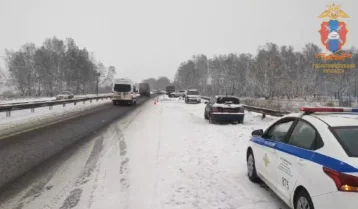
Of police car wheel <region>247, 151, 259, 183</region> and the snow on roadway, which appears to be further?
police car wheel <region>247, 151, 259, 183</region>

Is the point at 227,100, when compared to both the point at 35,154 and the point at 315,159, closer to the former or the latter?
the point at 35,154

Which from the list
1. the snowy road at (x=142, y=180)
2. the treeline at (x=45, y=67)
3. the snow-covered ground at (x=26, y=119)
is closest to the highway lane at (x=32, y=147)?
the snowy road at (x=142, y=180)

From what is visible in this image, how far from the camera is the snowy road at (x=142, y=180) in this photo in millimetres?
4871

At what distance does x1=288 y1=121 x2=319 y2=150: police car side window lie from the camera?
12.6ft

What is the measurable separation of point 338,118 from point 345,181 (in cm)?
126

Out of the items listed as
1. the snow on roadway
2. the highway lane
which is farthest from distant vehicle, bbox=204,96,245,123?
the highway lane

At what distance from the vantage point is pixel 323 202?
10.6ft

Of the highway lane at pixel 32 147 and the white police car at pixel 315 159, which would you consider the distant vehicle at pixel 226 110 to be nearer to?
the highway lane at pixel 32 147

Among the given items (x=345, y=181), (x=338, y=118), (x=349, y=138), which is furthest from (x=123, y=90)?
(x=345, y=181)

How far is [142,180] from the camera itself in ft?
20.1

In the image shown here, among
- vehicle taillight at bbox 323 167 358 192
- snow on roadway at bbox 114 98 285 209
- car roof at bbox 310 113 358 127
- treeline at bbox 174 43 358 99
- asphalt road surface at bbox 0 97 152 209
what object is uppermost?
treeline at bbox 174 43 358 99

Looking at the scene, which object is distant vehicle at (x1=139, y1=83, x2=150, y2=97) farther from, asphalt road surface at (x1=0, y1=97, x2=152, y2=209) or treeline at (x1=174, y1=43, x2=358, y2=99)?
asphalt road surface at (x1=0, y1=97, x2=152, y2=209)

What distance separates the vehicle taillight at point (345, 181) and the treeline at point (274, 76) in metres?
47.3

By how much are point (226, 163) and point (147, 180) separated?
7.97 feet
